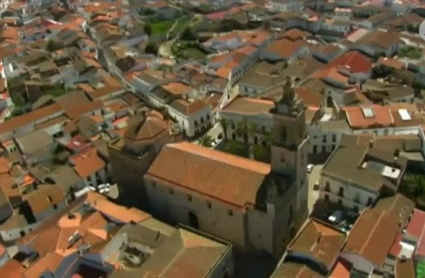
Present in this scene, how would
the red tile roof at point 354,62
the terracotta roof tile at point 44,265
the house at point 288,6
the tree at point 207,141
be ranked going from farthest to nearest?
1. the house at point 288,6
2. the red tile roof at point 354,62
3. the tree at point 207,141
4. the terracotta roof tile at point 44,265

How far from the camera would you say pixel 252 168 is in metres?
37.2

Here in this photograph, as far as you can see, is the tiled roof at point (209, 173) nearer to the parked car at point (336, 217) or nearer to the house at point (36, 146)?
the parked car at point (336, 217)

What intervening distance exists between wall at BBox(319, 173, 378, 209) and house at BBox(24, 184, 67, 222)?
22.8m

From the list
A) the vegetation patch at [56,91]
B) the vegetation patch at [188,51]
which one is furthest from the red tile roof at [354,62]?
the vegetation patch at [56,91]

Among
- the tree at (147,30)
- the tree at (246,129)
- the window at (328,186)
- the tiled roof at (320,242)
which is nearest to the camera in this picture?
the tiled roof at (320,242)

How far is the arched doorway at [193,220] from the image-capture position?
130ft

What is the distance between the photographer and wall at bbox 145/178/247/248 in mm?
37156

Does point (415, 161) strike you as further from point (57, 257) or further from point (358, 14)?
point (358, 14)

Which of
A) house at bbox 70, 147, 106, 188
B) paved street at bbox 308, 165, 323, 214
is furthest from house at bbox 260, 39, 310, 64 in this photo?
house at bbox 70, 147, 106, 188

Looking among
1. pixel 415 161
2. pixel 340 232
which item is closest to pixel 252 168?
pixel 340 232

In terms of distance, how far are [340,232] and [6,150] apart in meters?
36.5

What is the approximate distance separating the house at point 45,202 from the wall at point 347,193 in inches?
898

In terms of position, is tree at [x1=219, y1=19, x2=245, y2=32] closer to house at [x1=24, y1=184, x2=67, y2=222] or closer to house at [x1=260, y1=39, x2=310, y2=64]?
house at [x1=260, y1=39, x2=310, y2=64]

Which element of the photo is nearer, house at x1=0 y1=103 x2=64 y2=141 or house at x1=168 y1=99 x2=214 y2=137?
Result: house at x1=168 y1=99 x2=214 y2=137
